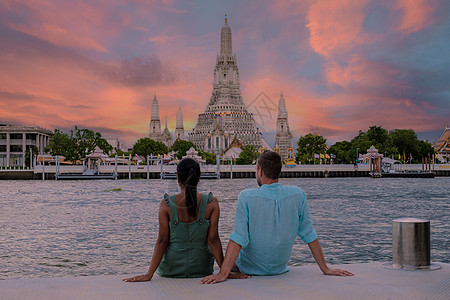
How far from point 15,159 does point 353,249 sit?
365ft

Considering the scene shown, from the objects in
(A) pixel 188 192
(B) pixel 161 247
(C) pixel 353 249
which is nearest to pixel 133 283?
(B) pixel 161 247

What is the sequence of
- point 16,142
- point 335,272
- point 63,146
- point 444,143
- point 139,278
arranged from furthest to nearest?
1. point 444,143
2. point 16,142
3. point 63,146
4. point 335,272
5. point 139,278

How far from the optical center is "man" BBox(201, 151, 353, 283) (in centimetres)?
519

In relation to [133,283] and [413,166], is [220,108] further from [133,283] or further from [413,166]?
[133,283]

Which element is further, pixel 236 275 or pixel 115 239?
pixel 115 239

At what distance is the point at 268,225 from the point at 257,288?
0.68 metres

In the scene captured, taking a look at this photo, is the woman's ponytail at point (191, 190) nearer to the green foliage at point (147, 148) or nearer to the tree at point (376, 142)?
the tree at point (376, 142)

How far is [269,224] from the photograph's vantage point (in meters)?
5.29

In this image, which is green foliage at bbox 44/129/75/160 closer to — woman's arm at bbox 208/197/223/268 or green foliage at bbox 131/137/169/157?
green foliage at bbox 131/137/169/157

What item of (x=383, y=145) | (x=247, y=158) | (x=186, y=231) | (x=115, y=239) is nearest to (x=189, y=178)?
(x=186, y=231)

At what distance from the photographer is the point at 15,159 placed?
367ft

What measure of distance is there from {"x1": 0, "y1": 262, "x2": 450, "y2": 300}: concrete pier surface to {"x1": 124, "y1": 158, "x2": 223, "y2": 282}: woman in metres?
0.17

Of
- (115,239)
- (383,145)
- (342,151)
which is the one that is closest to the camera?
(115,239)

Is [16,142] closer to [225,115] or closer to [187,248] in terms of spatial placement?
[225,115]
